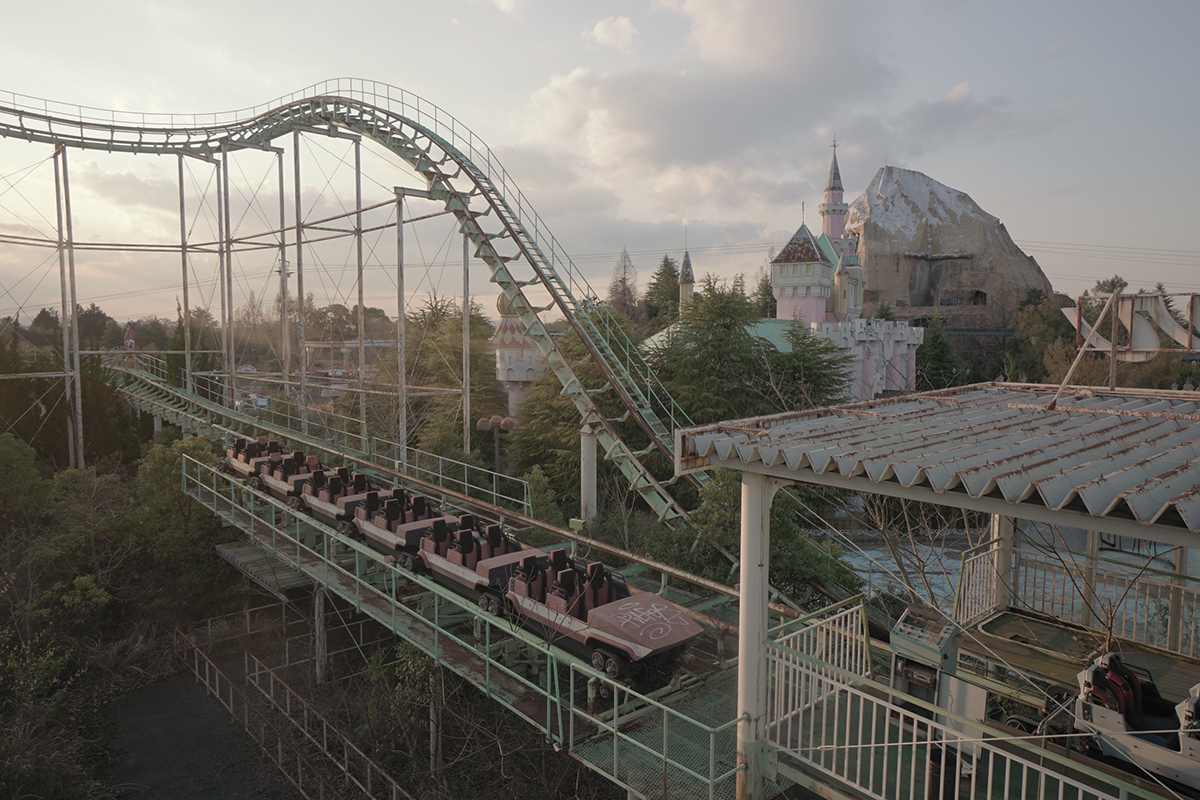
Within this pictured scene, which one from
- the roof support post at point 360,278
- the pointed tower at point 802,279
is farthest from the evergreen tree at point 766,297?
the roof support post at point 360,278

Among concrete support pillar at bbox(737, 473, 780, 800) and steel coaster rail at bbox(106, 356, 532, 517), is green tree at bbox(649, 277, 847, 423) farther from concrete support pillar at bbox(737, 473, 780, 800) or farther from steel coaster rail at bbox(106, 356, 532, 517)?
concrete support pillar at bbox(737, 473, 780, 800)

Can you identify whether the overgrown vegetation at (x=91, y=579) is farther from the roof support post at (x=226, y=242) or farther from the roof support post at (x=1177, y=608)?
the roof support post at (x=1177, y=608)

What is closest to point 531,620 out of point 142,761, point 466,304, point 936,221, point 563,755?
point 563,755

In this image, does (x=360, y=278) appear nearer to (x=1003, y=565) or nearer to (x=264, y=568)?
(x=264, y=568)

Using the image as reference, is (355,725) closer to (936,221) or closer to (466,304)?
(466,304)

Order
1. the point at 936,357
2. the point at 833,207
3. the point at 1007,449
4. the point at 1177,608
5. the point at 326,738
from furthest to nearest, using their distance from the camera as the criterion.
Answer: the point at 833,207 → the point at 936,357 → the point at 326,738 → the point at 1177,608 → the point at 1007,449

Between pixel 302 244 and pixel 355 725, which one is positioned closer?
pixel 355 725

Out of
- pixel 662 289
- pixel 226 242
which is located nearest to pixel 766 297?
pixel 662 289
